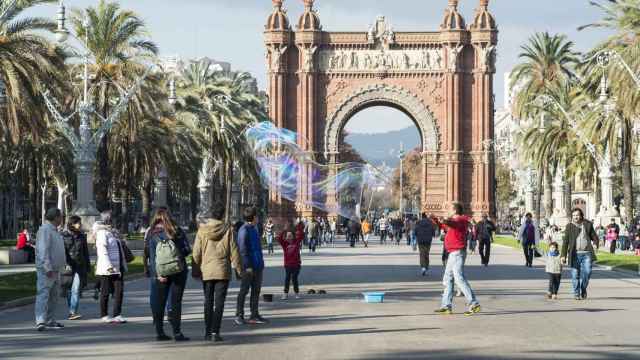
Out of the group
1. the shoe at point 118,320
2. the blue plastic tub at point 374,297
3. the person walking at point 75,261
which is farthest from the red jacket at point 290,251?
the shoe at point 118,320

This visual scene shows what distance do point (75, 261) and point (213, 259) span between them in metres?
5.06

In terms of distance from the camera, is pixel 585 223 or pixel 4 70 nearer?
pixel 585 223

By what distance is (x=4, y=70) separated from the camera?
119 feet

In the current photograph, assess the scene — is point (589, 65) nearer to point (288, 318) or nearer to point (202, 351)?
point (288, 318)

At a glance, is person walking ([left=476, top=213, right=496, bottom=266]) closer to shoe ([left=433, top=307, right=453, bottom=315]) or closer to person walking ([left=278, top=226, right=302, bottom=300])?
person walking ([left=278, top=226, right=302, bottom=300])

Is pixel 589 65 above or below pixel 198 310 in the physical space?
above

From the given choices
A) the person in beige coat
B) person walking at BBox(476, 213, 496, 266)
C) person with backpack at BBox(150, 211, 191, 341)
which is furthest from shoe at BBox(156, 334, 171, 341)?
person walking at BBox(476, 213, 496, 266)

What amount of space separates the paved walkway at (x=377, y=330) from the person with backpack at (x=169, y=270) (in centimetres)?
33

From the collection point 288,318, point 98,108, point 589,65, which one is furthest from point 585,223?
point 589,65

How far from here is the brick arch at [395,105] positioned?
8319cm

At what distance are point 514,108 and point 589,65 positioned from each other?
16.9 m

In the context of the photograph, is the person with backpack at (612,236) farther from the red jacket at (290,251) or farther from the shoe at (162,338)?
the shoe at (162,338)

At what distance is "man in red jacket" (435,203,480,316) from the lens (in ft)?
63.3

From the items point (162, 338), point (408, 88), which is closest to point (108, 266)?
point (162, 338)
